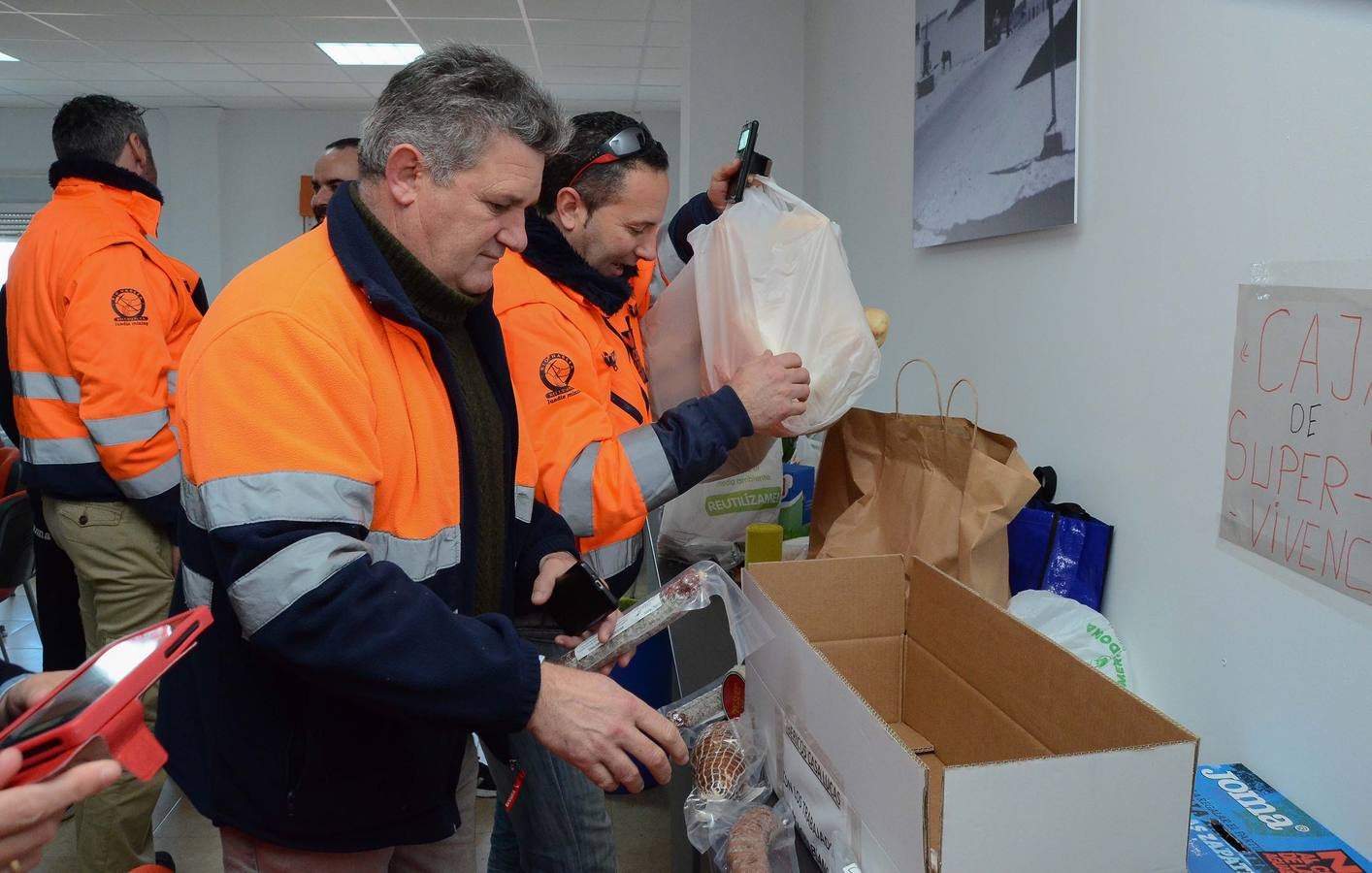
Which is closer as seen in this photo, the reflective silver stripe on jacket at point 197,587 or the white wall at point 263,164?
the reflective silver stripe on jacket at point 197,587

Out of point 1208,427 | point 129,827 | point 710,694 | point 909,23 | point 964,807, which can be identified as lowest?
point 129,827

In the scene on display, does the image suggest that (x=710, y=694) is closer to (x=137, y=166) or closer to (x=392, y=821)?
(x=392, y=821)

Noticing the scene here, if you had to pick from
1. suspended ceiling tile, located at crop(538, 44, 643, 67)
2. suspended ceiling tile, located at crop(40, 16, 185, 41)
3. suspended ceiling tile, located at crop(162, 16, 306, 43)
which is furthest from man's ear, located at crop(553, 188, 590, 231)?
suspended ceiling tile, located at crop(40, 16, 185, 41)

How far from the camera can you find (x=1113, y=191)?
1.58m

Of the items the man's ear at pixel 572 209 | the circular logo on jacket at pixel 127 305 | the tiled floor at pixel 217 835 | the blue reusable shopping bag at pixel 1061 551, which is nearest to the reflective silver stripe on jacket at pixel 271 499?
the man's ear at pixel 572 209

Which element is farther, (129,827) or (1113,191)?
(129,827)

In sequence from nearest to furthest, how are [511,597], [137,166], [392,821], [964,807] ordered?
[964,807], [392,821], [511,597], [137,166]

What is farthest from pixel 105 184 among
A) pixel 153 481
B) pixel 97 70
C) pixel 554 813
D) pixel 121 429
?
pixel 97 70

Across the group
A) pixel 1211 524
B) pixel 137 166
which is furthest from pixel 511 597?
pixel 137 166

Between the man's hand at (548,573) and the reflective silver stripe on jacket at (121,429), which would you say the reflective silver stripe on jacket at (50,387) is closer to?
the reflective silver stripe on jacket at (121,429)

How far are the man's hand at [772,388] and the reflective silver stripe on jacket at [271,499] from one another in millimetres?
724

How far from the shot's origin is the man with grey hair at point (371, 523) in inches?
35.2

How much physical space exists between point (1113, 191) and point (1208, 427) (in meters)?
0.46

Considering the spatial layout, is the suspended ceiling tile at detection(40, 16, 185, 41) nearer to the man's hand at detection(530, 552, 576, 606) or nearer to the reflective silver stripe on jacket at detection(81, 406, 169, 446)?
the reflective silver stripe on jacket at detection(81, 406, 169, 446)
